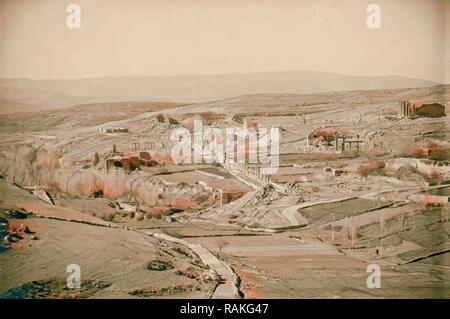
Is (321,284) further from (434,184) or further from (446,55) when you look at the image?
(446,55)

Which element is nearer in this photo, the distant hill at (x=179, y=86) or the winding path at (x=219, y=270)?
the winding path at (x=219, y=270)

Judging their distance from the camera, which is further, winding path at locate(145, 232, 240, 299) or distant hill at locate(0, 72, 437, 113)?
distant hill at locate(0, 72, 437, 113)

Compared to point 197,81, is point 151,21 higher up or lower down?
higher up

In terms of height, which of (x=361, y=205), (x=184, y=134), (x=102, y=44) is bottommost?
(x=361, y=205)

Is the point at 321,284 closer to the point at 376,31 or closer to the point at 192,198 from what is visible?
the point at 192,198

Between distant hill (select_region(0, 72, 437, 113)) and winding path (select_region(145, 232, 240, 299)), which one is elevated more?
distant hill (select_region(0, 72, 437, 113))

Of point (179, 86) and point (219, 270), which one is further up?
point (179, 86)

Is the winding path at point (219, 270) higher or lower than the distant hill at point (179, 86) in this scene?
lower
